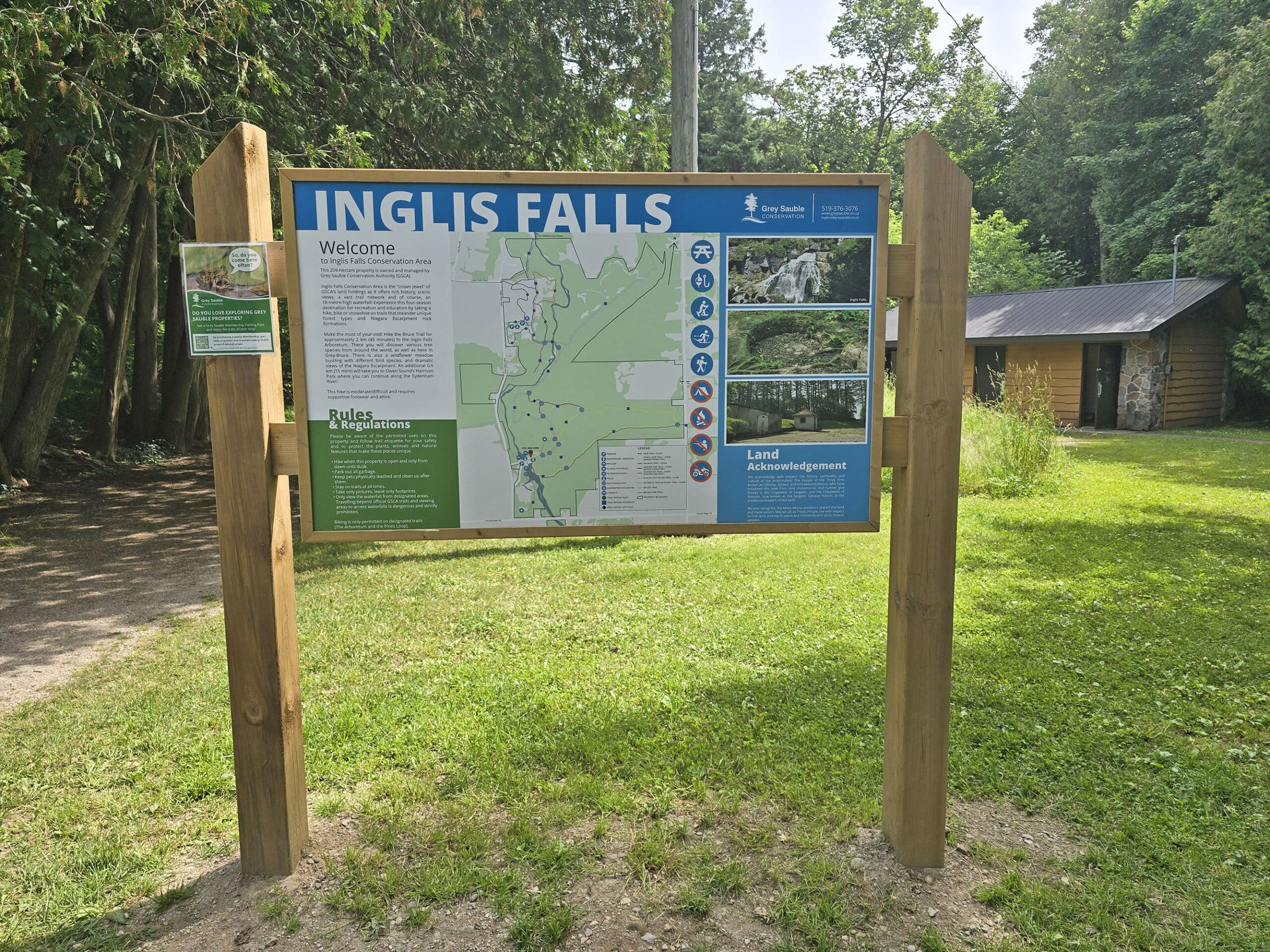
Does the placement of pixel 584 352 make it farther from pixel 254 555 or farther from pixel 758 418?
pixel 254 555

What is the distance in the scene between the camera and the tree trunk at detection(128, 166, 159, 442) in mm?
15828

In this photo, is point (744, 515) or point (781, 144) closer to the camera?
point (744, 515)

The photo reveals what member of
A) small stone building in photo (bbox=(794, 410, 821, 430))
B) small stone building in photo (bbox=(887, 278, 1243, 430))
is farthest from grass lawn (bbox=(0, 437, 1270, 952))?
small stone building in photo (bbox=(887, 278, 1243, 430))

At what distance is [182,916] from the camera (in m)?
2.91

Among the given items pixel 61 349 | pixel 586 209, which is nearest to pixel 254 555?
pixel 586 209

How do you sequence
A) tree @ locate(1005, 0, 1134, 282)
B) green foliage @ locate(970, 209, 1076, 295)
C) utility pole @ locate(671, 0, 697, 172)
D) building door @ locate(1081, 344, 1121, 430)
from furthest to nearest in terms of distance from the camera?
tree @ locate(1005, 0, 1134, 282) < green foliage @ locate(970, 209, 1076, 295) < building door @ locate(1081, 344, 1121, 430) < utility pole @ locate(671, 0, 697, 172)

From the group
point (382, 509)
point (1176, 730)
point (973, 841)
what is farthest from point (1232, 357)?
point (382, 509)

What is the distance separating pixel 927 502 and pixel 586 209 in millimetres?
1612

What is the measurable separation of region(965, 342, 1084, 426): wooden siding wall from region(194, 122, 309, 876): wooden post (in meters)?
21.6

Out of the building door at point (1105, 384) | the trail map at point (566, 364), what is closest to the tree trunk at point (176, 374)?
the trail map at point (566, 364)

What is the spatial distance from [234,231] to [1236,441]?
20334 mm

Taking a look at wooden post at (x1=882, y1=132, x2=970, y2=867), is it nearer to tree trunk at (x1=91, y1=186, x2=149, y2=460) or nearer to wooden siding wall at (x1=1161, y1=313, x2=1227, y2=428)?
tree trunk at (x1=91, y1=186, x2=149, y2=460)

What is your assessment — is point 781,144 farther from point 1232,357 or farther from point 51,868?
point 51,868

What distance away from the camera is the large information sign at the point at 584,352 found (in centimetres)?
298
